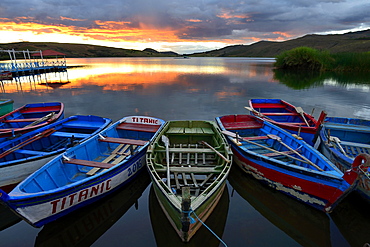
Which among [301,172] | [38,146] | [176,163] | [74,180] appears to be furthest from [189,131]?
[38,146]

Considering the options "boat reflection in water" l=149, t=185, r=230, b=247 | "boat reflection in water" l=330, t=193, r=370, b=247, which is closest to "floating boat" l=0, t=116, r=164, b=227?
"boat reflection in water" l=149, t=185, r=230, b=247

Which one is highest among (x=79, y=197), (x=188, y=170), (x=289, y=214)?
(x=188, y=170)

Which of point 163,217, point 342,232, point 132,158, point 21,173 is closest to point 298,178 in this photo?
point 342,232

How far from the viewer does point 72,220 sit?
259 inches

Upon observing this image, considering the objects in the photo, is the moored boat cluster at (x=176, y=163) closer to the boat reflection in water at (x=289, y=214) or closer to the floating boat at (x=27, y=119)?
the floating boat at (x=27, y=119)

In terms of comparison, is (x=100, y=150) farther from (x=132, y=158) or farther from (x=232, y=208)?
(x=232, y=208)

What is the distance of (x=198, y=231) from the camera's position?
6.07 m

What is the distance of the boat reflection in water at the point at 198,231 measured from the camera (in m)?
5.88

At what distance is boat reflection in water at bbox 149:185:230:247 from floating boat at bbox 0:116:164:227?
1759 millimetres

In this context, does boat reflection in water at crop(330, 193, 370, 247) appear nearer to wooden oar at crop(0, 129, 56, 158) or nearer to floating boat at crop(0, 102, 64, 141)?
wooden oar at crop(0, 129, 56, 158)

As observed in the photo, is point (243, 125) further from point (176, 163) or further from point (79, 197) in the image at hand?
point (79, 197)

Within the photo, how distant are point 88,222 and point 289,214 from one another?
668cm

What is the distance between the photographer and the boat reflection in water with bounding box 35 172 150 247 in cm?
598

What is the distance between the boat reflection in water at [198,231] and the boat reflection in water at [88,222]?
3.44 feet
